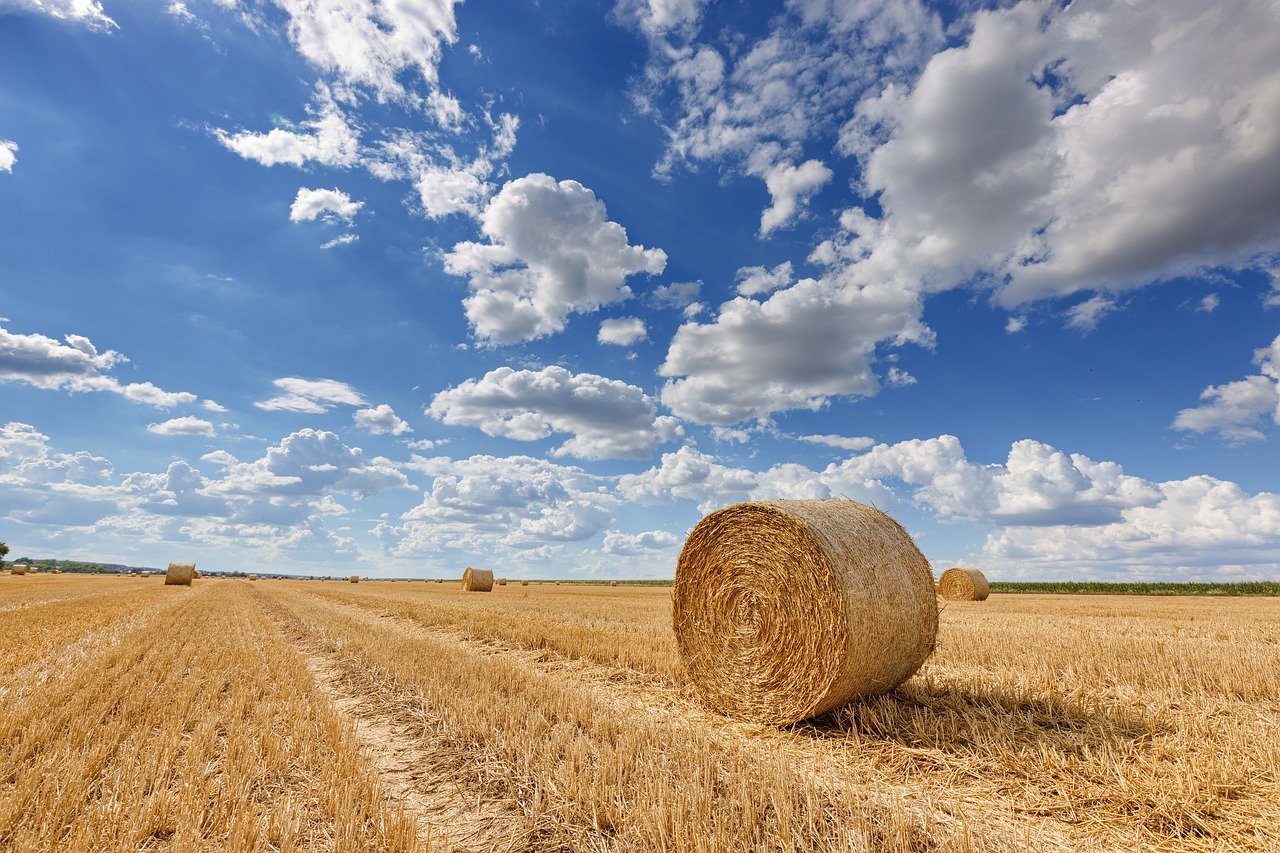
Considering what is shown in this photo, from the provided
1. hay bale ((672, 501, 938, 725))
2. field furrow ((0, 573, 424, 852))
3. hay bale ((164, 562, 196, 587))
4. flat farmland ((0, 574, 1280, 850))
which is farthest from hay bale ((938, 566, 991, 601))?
hay bale ((164, 562, 196, 587))

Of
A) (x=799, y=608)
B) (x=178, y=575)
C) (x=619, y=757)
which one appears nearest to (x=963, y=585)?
(x=799, y=608)

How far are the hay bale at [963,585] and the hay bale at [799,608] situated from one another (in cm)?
2082

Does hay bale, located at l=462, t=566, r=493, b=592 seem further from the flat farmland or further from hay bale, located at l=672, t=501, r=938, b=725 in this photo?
hay bale, located at l=672, t=501, r=938, b=725

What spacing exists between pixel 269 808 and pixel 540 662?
580cm

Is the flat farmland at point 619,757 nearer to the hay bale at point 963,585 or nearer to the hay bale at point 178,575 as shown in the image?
the hay bale at point 963,585

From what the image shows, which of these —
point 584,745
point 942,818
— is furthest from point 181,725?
point 942,818

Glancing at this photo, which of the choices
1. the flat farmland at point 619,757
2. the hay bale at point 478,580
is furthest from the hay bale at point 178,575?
the flat farmland at point 619,757

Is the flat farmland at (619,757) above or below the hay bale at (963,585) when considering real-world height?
below

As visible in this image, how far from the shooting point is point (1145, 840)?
3.63m

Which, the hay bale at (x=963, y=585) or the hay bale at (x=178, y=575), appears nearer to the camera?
the hay bale at (x=963, y=585)

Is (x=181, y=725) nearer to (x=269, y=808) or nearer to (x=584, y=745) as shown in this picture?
(x=269, y=808)

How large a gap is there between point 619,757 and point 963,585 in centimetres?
2499

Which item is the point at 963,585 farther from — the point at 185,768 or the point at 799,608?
the point at 185,768

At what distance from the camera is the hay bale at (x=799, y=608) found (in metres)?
6.27
